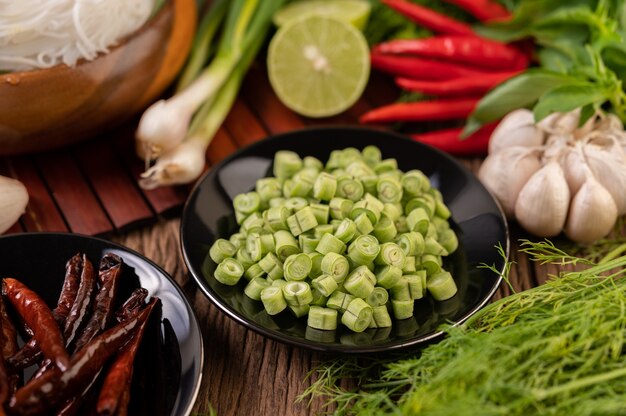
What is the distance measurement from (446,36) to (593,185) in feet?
3.04

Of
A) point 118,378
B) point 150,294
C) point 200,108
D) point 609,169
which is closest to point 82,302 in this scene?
point 150,294

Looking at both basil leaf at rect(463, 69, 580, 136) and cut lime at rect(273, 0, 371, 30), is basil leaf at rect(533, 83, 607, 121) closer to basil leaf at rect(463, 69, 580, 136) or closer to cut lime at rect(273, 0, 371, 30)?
basil leaf at rect(463, 69, 580, 136)

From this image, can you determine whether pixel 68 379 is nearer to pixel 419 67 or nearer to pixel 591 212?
pixel 591 212

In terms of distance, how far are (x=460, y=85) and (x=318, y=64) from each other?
0.51 meters

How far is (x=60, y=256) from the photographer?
1.83 metres

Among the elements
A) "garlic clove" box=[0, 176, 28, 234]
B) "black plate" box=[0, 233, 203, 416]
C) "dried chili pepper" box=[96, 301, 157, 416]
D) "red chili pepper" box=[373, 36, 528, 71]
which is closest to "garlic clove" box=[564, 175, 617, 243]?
"red chili pepper" box=[373, 36, 528, 71]

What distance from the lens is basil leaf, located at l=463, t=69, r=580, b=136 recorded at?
2229 millimetres

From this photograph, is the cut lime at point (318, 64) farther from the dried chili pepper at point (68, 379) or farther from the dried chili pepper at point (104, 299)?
the dried chili pepper at point (68, 379)

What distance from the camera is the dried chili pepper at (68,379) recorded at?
56.0 inches

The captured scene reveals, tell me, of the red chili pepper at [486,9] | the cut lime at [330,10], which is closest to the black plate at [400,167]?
→ the cut lime at [330,10]

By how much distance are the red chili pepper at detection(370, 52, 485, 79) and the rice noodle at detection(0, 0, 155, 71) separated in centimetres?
101

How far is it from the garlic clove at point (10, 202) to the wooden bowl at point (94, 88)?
166mm

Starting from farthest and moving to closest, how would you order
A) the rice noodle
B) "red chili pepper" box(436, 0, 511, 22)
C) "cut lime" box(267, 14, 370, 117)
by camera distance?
"red chili pepper" box(436, 0, 511, 22) < "cut lime" box(267, 14, 370, 117) < the rice noodle

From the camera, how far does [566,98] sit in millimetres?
2104
